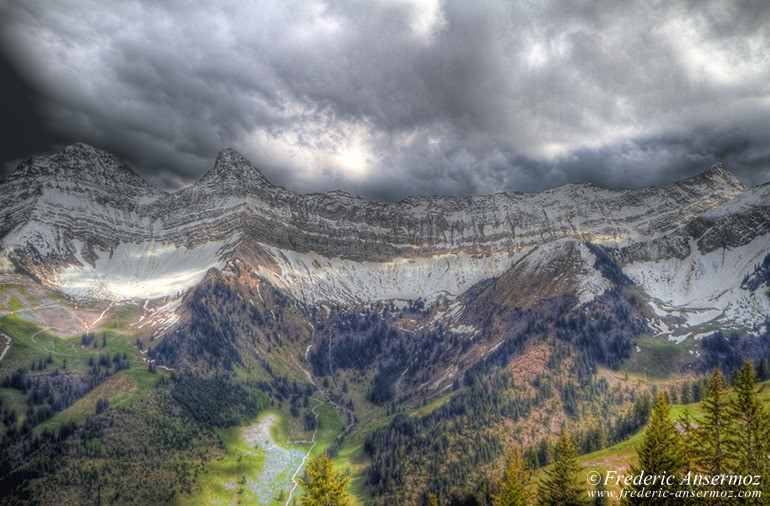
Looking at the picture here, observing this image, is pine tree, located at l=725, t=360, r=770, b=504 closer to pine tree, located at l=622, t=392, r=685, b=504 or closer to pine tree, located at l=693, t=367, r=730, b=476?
pine tree, located at l=693, t=367, r=730, b=476

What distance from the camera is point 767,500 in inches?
1449

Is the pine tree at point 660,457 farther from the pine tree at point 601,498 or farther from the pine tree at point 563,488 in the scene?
the pine tree at point 601,498

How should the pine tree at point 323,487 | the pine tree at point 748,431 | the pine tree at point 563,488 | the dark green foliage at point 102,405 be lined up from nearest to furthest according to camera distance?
the pine tree at point 323,487 → the pine tree at point 748,431 → the pine tree at point 563,488 → the dark green foliage at point 102,405

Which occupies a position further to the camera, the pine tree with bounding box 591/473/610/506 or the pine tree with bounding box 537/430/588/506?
the pine tree with bounding box 591/473/610/506

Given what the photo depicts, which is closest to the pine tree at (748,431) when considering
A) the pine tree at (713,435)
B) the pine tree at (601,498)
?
the pine tree at (713,435)

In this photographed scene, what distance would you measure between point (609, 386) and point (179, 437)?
174 meters

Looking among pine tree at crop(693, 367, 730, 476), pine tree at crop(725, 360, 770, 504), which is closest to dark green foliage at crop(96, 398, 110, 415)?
pine tree at crop(693, 367, 730, 476)

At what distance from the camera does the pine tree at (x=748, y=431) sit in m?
42.9

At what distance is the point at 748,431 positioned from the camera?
4422cm

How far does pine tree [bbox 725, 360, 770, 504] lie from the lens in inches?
1690

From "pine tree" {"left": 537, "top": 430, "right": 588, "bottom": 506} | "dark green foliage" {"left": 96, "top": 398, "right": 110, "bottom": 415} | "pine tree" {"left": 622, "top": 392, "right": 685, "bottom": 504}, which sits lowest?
"pine tree" {"left": 537, "top": 430, "right": 588, "bottom": 506}

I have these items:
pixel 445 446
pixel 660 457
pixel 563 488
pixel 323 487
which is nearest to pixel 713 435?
pixel 660 457

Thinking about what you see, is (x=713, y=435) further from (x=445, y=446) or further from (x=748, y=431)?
(x=445, y=446)

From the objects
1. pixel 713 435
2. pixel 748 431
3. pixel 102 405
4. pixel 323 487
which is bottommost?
pixel 323 487
